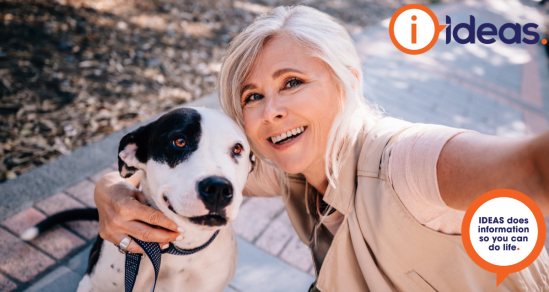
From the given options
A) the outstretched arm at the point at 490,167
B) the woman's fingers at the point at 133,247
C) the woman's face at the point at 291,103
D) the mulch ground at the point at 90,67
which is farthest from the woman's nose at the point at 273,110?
the mulch ground at the point at 90,67

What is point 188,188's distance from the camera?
4.66ft

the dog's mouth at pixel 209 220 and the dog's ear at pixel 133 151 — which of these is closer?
the dog's mouth at pixel 209 220

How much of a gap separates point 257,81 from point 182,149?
0.62 metres

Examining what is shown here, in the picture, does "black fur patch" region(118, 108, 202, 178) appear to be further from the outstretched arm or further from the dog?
the outstretched arm

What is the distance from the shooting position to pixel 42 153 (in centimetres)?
338

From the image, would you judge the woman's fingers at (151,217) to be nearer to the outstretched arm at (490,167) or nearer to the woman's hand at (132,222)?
the woman's hand at (132,222)

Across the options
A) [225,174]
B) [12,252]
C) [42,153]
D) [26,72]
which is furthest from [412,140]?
[26,72]

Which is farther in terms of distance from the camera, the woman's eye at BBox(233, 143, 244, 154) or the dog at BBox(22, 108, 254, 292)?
the woman's eye at BBox(233, 143, 244, 154)

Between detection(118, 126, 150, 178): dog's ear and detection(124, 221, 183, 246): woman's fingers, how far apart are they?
0.96ft

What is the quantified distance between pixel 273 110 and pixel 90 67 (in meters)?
4.17

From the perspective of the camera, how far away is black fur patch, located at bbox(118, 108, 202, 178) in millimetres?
1591

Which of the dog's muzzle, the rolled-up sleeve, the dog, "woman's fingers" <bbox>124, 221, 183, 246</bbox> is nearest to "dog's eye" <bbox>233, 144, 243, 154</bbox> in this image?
the dog

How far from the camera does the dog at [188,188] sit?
1434mm

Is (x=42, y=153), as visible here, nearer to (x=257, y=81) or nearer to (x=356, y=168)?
(x=257, y=81)
